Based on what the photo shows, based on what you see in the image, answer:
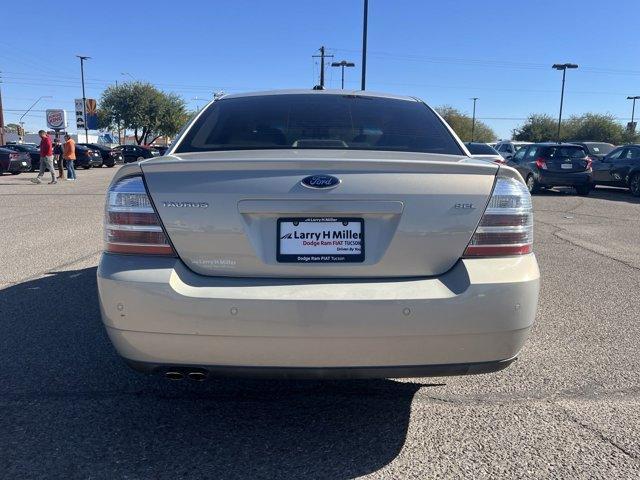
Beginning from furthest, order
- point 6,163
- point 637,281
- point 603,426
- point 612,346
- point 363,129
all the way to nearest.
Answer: point 6,163
point 637,281
point 612,346
point 363,129
point 603,426

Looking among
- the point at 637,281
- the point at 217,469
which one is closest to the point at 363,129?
the point at 217,469

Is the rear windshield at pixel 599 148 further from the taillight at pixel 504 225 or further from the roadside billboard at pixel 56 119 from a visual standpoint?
the roadside billboard at pixel 56 119

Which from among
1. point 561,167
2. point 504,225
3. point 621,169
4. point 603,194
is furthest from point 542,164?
point 504,225

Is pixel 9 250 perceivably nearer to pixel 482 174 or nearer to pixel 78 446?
pixel 78 446

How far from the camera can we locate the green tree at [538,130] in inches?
2579

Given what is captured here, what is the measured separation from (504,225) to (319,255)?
2.83 ft

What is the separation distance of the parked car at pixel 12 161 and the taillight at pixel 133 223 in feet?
78.4

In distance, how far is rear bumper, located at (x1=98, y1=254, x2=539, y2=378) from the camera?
91.8 inches

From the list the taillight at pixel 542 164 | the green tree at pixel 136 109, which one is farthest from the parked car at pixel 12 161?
the green tree at pixel 136 109

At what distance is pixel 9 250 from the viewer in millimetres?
7129

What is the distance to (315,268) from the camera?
8.00 feet

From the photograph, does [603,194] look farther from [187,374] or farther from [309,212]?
[187,374]

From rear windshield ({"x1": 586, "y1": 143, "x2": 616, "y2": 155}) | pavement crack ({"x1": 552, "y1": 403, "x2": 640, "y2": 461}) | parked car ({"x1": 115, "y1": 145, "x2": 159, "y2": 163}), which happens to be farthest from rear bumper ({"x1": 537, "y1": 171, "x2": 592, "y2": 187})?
pavement crack ({"x1": 552, "y1": 403, "x2": 640, "y2": 461})

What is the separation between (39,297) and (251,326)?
11.3ft
